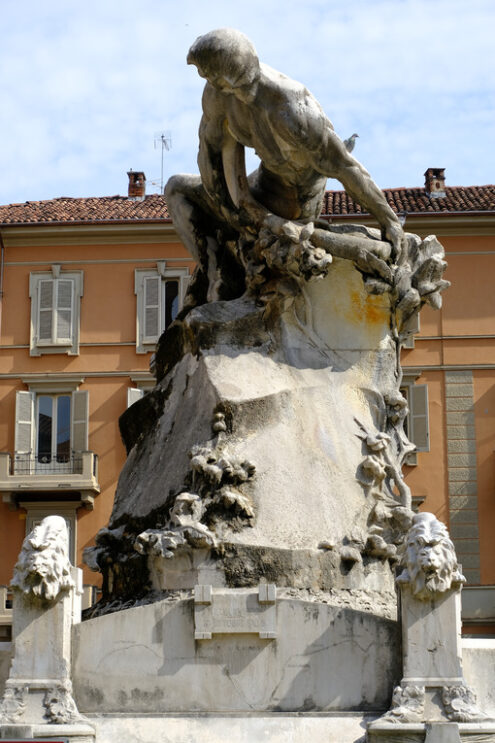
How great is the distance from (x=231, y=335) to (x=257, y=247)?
0.68m

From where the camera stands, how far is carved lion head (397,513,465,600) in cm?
785

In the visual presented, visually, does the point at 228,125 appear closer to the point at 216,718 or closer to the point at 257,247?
the point at 257,247

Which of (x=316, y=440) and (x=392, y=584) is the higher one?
(x=316, y=440)

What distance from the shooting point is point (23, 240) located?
1287 inches

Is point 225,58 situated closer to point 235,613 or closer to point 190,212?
point 190,212

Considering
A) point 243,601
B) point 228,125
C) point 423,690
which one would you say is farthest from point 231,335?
point 423,690

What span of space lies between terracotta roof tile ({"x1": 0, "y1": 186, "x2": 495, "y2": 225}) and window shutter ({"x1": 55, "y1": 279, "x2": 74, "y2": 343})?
1.41 m

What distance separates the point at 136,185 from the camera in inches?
1426

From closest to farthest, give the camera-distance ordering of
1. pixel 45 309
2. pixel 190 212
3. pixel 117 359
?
pixel 190 212 < pixel 117 359 < pixel 45 309

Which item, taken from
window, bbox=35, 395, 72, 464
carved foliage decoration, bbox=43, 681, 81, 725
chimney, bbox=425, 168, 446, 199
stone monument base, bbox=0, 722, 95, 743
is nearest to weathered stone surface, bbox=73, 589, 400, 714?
carved foliage decoration, bbox=43, 681, 81, 725

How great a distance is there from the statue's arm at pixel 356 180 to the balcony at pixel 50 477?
20995mm

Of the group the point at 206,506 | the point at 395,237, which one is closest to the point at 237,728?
the point at 206,506

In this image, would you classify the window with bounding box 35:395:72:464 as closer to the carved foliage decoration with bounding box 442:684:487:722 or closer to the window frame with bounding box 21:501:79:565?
the window frame with bounding box 21:501:79:565

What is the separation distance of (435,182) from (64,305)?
9270 mm
